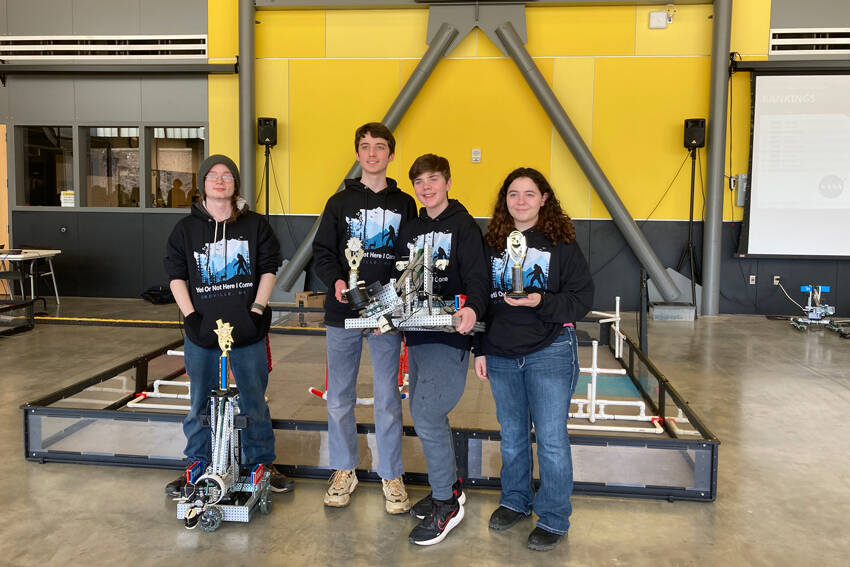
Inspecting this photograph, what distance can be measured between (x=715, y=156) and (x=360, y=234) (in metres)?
6.81

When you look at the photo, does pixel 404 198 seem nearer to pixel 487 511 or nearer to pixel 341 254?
pixel 341 254

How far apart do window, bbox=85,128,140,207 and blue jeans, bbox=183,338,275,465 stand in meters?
7.39

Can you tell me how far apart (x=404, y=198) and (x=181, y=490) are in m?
1.60

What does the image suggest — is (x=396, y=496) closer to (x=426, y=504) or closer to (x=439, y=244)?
(x=426, y=504)

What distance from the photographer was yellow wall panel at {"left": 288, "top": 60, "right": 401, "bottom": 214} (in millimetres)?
8711

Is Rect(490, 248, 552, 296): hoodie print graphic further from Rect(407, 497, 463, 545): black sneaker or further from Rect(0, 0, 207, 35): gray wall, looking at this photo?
Rect(0, 0, 207, 35): gray wall

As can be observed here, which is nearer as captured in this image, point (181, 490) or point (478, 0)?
point (181, 490)

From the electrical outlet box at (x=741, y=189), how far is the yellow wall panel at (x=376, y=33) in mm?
4343

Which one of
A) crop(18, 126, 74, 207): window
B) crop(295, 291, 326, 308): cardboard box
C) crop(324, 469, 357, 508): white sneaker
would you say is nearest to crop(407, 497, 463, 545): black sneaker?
crop(324, 469, 357, 508): white sneaker

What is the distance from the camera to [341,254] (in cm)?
277

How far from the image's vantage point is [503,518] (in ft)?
8.75

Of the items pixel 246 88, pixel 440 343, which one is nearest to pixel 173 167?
pixel 246 88

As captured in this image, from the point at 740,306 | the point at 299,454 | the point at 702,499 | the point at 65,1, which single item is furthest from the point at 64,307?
the point at 740,306

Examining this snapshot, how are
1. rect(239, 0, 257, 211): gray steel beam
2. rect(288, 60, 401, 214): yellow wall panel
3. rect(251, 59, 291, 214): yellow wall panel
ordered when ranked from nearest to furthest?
rect(239, 0, 257, 211): gray steel beam < rect(288, 60, 401, 214): yellow wall panel < rect(251, 59, 291, 214): yellow wall panel
